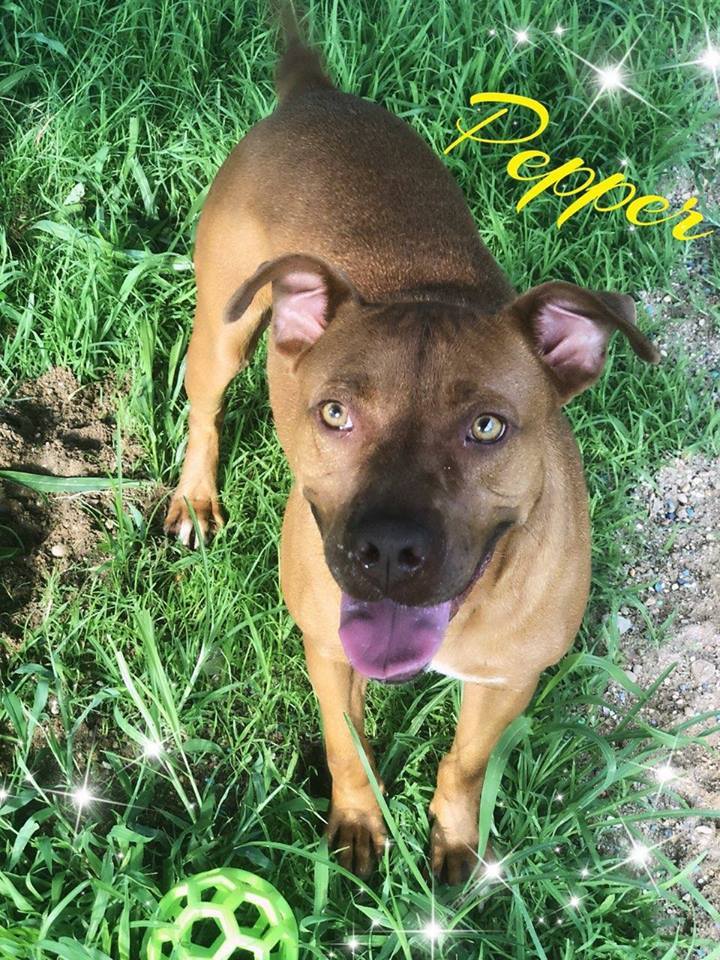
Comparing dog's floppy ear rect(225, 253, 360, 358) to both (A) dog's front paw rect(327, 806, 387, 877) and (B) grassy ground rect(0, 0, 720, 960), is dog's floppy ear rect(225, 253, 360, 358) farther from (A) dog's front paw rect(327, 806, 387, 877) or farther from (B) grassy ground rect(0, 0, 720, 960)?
(A) dog's front paw rect(327, 806, 387, 877)

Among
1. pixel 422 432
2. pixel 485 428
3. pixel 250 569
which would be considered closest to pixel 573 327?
pixel 485 428

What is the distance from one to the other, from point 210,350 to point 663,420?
2.03 meters

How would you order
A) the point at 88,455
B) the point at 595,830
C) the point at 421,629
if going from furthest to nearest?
the point at 88,455 < the point at 595,830 < the point at 421,629

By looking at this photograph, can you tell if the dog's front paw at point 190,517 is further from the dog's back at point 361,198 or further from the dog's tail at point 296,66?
the dog's tail at point 296,66

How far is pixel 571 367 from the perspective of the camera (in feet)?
9.64

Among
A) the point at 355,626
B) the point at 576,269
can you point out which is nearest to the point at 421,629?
the point at 355,626

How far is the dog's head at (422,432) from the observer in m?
2.55

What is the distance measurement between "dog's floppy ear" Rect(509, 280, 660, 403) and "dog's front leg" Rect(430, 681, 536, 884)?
1.02 meters

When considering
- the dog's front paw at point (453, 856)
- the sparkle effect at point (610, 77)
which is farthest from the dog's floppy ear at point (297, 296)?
the sparkle effect at point (610, 77)

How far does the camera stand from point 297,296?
9.93 feet

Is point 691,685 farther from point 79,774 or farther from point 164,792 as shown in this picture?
point 79,774

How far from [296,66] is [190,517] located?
181cm

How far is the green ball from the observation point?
301 cm

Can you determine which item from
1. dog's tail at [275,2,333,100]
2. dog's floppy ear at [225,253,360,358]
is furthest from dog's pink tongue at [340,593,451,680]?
dog's tail at [275,2,333,100]
